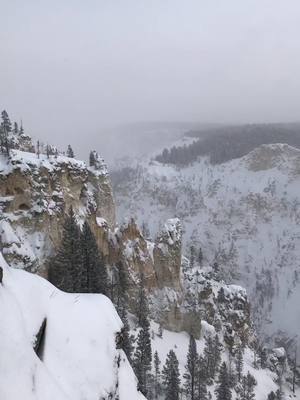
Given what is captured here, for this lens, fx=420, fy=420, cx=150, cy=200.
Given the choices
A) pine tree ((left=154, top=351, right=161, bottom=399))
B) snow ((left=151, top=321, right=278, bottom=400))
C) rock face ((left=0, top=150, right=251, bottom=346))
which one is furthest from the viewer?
snow ((left=151, top=321, right=278, bottom=400))

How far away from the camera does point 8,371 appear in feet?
50.9

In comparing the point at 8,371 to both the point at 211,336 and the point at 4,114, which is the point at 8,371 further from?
the point at 4,114

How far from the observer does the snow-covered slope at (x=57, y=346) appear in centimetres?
1627

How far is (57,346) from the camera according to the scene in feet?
76.8

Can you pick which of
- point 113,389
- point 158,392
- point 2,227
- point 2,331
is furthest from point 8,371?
point 158,392

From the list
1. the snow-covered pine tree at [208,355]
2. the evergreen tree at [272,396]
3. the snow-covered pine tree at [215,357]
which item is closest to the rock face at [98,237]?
the snow-covered pine tree at [208,355]

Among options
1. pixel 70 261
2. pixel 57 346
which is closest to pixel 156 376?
pixel 70 261

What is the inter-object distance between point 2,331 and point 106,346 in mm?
11000

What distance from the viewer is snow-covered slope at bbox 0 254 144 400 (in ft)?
53.4

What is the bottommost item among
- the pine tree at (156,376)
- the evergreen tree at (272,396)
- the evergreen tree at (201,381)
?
the evergreen tree at (272,396)

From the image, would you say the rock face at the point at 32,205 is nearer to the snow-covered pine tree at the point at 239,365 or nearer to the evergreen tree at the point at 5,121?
the evergreen tree at the point at 5,121

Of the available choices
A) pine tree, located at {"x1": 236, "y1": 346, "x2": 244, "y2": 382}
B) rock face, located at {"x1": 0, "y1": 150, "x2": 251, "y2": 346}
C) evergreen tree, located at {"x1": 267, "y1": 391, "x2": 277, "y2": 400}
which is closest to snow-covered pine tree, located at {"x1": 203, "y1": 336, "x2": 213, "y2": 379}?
rock face, located at {"x1": 0, "y1": 150, "x2": 251, "y2": 346}

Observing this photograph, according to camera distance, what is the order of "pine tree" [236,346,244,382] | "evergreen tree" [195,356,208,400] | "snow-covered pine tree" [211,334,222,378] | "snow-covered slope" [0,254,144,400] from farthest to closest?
"pine tree" [236,346,244,382], "snow-covered pine tree" [211,334,222,378], "evergreen tree" [195,356,208,400], "snow-covered slope" [0,254,144,400]

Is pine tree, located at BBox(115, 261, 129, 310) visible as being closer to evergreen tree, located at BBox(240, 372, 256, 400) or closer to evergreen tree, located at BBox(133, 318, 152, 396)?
evergreen tree, located at BBox(133, 318, 152, 396)
